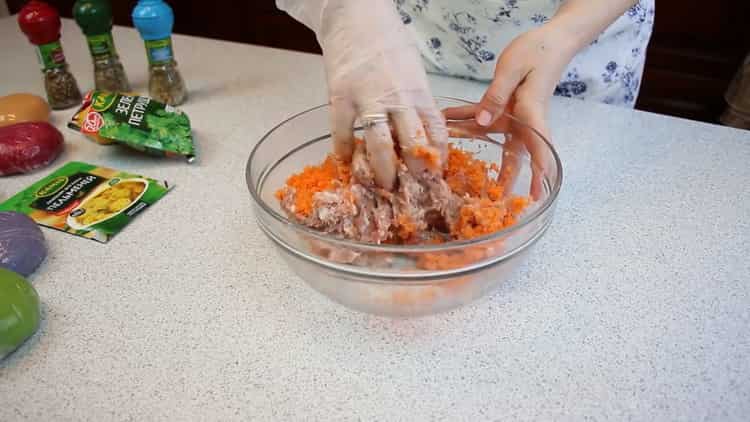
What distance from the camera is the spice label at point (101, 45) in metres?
1.18

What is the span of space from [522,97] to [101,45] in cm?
96

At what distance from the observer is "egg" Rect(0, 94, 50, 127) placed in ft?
3.52

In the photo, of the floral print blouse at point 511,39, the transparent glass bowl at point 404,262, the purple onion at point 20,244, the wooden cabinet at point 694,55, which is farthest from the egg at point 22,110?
the wooden cabinet at point 694,55

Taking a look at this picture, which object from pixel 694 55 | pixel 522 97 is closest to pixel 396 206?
pixel 522 97

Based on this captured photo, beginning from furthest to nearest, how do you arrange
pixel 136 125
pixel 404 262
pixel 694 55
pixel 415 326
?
A: pixel 694 55 < pixel 136 125 < pixel 415 326 < pixel 404 262

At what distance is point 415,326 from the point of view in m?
0.68

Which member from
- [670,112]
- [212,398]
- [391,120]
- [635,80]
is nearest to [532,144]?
[391,120]

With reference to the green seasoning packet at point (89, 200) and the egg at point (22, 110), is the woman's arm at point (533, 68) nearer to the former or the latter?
the green seasoning packet at point (89, 200)

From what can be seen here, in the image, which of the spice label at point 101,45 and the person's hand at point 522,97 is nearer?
the person's hand at point 522,97

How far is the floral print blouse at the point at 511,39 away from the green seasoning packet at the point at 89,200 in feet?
2.46

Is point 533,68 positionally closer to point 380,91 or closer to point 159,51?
point 380,91

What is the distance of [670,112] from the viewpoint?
6.99ft

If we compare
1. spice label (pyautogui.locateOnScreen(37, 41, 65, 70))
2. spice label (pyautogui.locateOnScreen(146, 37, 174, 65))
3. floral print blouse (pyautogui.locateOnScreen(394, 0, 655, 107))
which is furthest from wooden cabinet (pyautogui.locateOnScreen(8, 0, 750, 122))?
spice label (pyautogui.locateOnScreen(37, 41, 65, 70))

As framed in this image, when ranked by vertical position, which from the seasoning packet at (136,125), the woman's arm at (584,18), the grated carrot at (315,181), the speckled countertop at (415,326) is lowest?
the speckled countertop at (415,326)
